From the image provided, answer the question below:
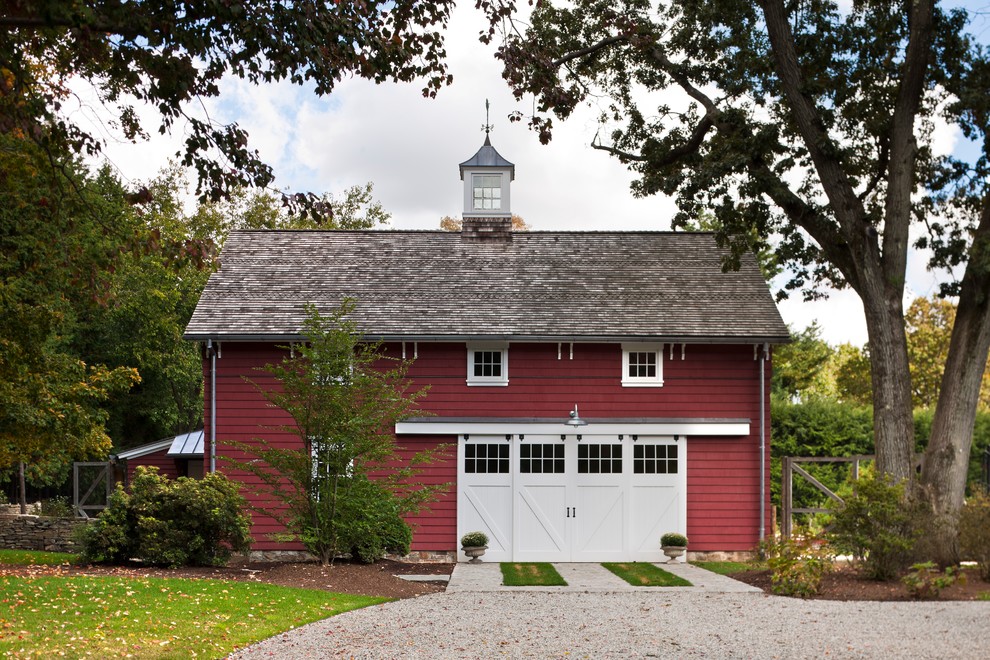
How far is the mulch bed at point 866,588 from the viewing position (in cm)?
1297

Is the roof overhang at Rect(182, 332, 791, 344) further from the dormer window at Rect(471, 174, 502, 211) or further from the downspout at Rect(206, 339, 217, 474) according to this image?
the dormer window at Rect(471, 174, 502, 211)

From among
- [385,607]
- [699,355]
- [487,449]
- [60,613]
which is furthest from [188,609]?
[699,355]

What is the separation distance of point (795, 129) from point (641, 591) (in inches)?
344

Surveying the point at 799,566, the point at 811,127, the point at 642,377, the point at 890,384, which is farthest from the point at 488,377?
the point at 799,566

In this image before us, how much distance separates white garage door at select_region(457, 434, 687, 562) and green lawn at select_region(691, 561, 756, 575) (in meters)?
0.85

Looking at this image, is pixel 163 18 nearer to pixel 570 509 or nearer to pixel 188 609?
pixel 188 609

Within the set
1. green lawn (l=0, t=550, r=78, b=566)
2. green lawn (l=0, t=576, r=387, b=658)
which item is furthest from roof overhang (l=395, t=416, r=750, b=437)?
green lawn (l=0, t=550, r=78, b=566)

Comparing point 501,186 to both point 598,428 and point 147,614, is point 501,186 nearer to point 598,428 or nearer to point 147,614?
point 598,428

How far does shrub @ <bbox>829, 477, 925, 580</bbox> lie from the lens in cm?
1345

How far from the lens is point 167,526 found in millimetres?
14938

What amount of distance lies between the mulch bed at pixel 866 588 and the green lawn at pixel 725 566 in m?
1.33

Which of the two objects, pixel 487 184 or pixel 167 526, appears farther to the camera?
pixel 487 184

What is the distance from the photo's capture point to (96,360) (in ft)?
101

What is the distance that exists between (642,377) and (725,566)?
12.3 ft
